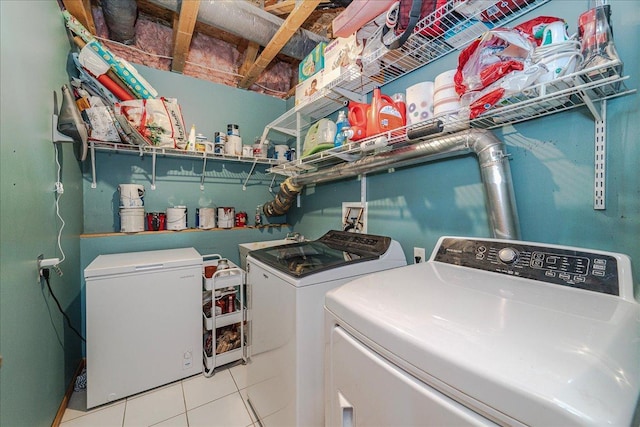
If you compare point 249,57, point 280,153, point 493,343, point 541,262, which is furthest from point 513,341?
point 249,57

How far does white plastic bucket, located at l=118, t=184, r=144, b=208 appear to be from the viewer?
2.05 m

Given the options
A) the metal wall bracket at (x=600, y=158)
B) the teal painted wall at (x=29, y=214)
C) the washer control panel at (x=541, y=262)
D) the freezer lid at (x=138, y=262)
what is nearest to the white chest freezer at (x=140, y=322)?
the freezer lid at (x=138, y=262)

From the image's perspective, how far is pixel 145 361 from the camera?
177cm

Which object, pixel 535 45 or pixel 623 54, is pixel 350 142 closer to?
pixel 535 45

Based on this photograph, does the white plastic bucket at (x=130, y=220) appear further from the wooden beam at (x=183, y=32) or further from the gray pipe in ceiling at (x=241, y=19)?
the gray pipe in ceiling at (x=241, y=19)

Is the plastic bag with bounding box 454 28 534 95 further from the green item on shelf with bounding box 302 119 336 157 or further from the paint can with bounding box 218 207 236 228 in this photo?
the paint can with bounding box 218 207 236 228

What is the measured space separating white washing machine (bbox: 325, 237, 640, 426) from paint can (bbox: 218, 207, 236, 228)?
76.9 inches

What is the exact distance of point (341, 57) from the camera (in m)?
1.66

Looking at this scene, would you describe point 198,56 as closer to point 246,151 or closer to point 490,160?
point 246,151

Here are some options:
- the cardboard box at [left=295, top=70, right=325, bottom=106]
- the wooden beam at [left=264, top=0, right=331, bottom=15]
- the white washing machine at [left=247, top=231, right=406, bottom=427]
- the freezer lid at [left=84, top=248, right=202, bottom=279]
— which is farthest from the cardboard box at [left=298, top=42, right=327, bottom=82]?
the freezer lid at [left=84, top=248, right=202, bottom=279]

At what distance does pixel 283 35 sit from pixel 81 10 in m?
1.37

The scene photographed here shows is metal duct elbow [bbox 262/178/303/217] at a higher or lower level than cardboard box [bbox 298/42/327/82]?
lower

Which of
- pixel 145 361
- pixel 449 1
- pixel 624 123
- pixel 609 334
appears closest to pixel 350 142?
pixel 449 1

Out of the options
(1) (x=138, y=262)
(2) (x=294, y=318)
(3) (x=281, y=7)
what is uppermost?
(3) (x=281, y=7)
